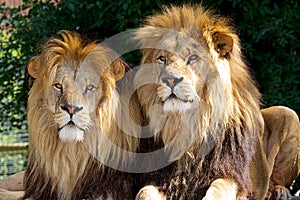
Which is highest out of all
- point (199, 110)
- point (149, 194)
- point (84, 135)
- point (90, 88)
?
point (90, 88)

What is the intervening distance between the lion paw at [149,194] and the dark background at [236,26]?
1768 mm

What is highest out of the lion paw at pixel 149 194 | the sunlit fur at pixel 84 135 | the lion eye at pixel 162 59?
the lion eye at pixel 162 59

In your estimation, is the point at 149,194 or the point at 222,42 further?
the point at 222,42

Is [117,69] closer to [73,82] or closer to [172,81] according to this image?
[73,82]

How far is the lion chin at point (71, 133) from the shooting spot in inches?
157

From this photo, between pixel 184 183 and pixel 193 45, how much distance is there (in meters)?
0.71

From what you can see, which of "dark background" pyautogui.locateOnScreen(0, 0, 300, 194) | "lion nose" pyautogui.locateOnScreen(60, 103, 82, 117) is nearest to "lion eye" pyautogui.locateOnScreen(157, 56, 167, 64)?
"lion nose" pyautogui.locateOnScreen(60, 103, 82, 117)

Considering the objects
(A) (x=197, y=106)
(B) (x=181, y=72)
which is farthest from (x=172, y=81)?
(A) (x=197, y=106)

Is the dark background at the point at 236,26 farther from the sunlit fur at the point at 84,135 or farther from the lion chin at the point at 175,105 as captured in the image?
the lion chin at the point at 175,105

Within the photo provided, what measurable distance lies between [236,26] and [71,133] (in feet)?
7.97

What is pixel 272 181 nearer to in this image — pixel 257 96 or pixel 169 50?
pixel 257 96

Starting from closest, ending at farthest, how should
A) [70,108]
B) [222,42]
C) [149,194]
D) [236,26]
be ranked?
[70,108] < [149,194] < [222,42] < [236,26]

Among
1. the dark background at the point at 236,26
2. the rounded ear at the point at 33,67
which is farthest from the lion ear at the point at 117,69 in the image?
the dark background at the point at 236,26

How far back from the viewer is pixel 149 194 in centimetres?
403
